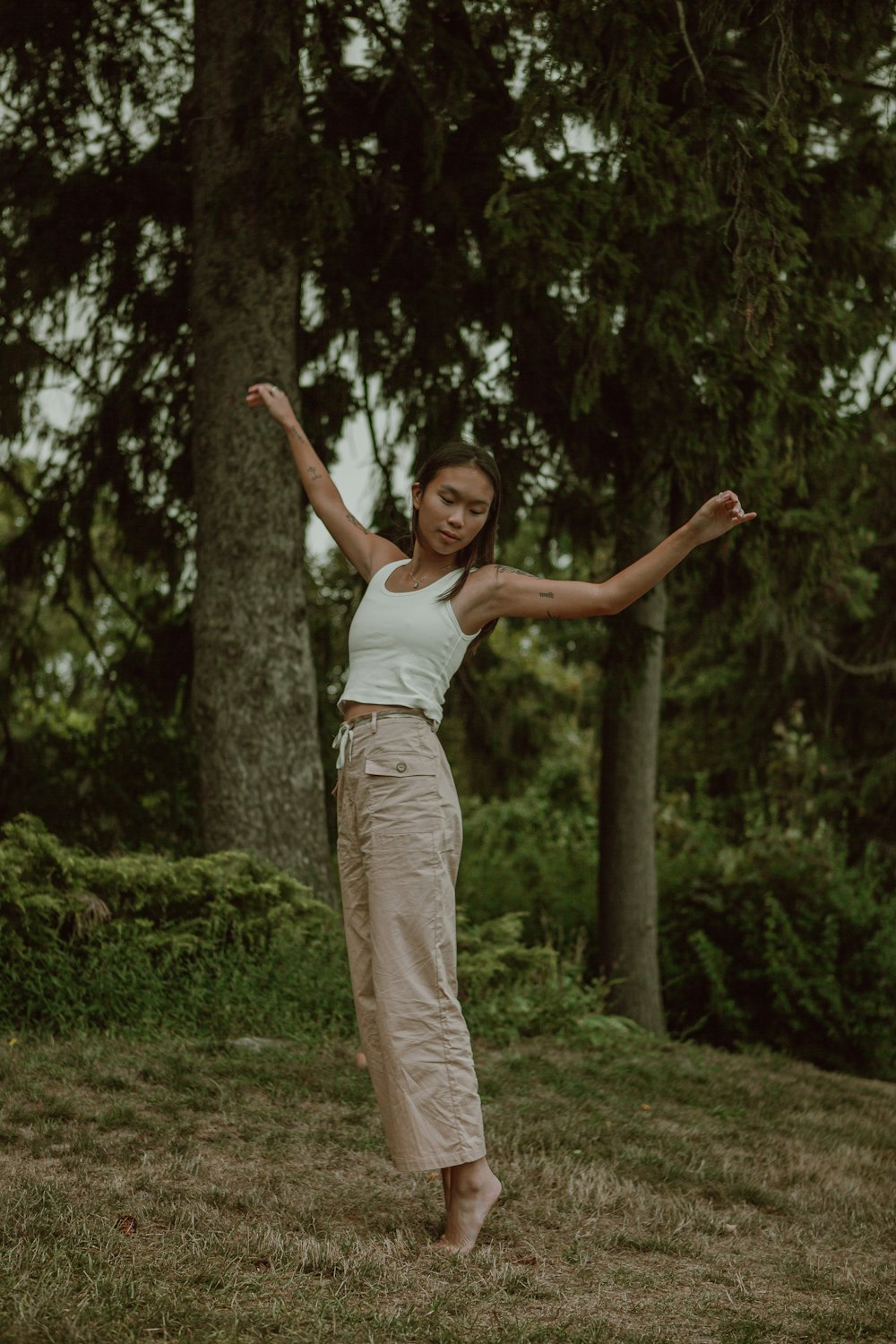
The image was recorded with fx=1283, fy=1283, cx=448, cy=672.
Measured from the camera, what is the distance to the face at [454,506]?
3564mm

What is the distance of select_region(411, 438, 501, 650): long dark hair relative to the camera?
3.59m

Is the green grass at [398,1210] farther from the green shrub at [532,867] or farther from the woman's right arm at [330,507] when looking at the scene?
the green shrub at [532,867]

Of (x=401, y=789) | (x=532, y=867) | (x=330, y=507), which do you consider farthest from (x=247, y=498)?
(x=532, y=867)

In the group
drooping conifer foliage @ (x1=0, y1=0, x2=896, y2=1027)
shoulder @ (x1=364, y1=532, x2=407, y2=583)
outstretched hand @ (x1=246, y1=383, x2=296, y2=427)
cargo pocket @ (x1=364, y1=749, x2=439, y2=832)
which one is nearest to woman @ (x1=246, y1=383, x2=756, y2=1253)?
cargo pocket @ (x1=364, y1=749, x2=439, y2=832)

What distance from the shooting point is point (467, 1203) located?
336 centimetres

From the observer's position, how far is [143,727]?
923 centimetres

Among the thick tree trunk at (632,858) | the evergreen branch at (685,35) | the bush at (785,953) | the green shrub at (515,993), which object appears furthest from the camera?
the thick tree trunk at (632,858)

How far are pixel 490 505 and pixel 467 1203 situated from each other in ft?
6.19

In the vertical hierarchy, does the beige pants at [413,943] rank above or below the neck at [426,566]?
below

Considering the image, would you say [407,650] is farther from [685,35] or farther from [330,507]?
[685,35]

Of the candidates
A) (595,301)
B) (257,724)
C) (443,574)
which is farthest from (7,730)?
(443,574)

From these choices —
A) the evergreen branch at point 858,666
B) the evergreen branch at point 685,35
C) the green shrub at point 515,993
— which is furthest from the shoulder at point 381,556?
the evergreen branch at point 858,666

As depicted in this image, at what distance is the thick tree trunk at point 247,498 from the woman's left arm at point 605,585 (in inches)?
132

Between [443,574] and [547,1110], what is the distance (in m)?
2.38
